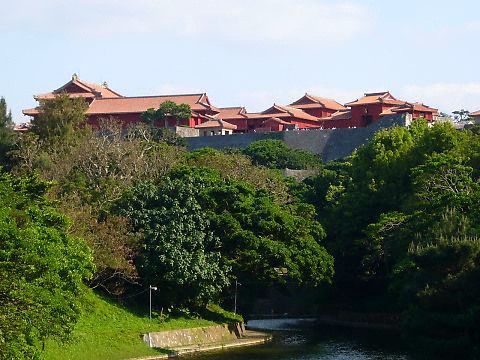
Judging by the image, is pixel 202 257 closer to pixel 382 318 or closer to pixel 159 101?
Result: pixel 382 318

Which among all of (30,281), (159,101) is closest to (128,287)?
(30,281)

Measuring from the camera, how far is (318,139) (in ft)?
182

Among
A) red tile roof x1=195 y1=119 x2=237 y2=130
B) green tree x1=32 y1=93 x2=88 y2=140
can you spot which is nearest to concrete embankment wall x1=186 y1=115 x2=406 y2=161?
red tile roof x1=195 y1=119 x2=237 y2=130

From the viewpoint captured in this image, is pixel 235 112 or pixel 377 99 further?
pixel 235 112

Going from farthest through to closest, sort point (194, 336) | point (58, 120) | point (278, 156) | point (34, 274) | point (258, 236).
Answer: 1. point (278, 156)
2. point (58, 120)
3. point (258, 236)
4. point (194, 336)
5. point (34, 274)

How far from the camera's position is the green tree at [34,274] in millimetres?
17250

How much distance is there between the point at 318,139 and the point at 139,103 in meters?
13.7

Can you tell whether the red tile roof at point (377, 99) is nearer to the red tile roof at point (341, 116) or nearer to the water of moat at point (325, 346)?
the red tile roof at point (341, 116)

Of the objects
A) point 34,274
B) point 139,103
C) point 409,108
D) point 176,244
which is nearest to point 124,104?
point 139,103

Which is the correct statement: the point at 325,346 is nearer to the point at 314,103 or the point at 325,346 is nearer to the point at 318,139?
the point at 318,139

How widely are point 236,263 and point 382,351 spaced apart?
493 centimetres

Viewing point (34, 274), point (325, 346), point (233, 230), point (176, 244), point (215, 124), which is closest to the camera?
point (34, 274)

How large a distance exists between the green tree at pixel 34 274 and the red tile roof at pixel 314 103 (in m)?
44.9

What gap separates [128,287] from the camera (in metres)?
27.9
